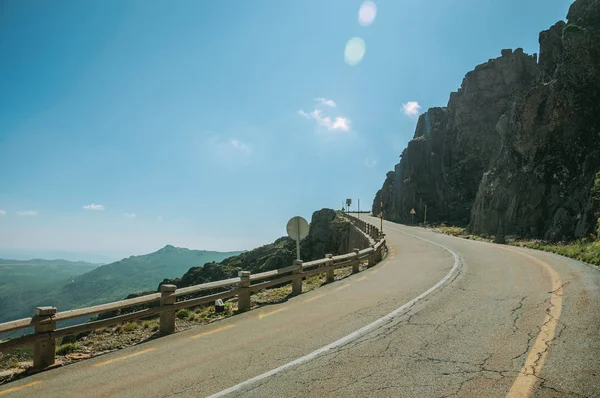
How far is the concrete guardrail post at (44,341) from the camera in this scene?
6.28m

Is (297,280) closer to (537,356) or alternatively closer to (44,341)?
(44,341)

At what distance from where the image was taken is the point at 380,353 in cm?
570

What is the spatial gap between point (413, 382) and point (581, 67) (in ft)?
132

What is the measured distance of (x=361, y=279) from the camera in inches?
554

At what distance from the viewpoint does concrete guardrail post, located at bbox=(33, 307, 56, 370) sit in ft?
20.6

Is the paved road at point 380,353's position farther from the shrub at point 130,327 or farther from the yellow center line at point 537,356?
the shrub at point 130,327

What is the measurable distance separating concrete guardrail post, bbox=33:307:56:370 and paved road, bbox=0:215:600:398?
15.0 inches

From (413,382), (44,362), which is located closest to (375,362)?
(413,382)

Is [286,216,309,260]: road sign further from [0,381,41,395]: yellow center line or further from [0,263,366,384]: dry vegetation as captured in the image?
[0,381,41,395]: yellow center line

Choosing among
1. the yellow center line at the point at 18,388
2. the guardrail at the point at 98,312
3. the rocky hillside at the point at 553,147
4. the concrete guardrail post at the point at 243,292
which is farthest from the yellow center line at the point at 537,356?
the rocky hillside at the point at 553,147

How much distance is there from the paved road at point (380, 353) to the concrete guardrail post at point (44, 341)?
38 cm

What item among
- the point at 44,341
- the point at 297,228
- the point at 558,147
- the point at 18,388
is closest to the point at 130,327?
the point at 44,341

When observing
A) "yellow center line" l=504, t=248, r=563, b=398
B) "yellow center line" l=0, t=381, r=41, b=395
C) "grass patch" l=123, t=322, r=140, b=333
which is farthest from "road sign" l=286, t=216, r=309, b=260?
"yellow center line" l=0, t=381, r=41, b=395

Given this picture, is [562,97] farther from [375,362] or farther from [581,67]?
[375,362]
